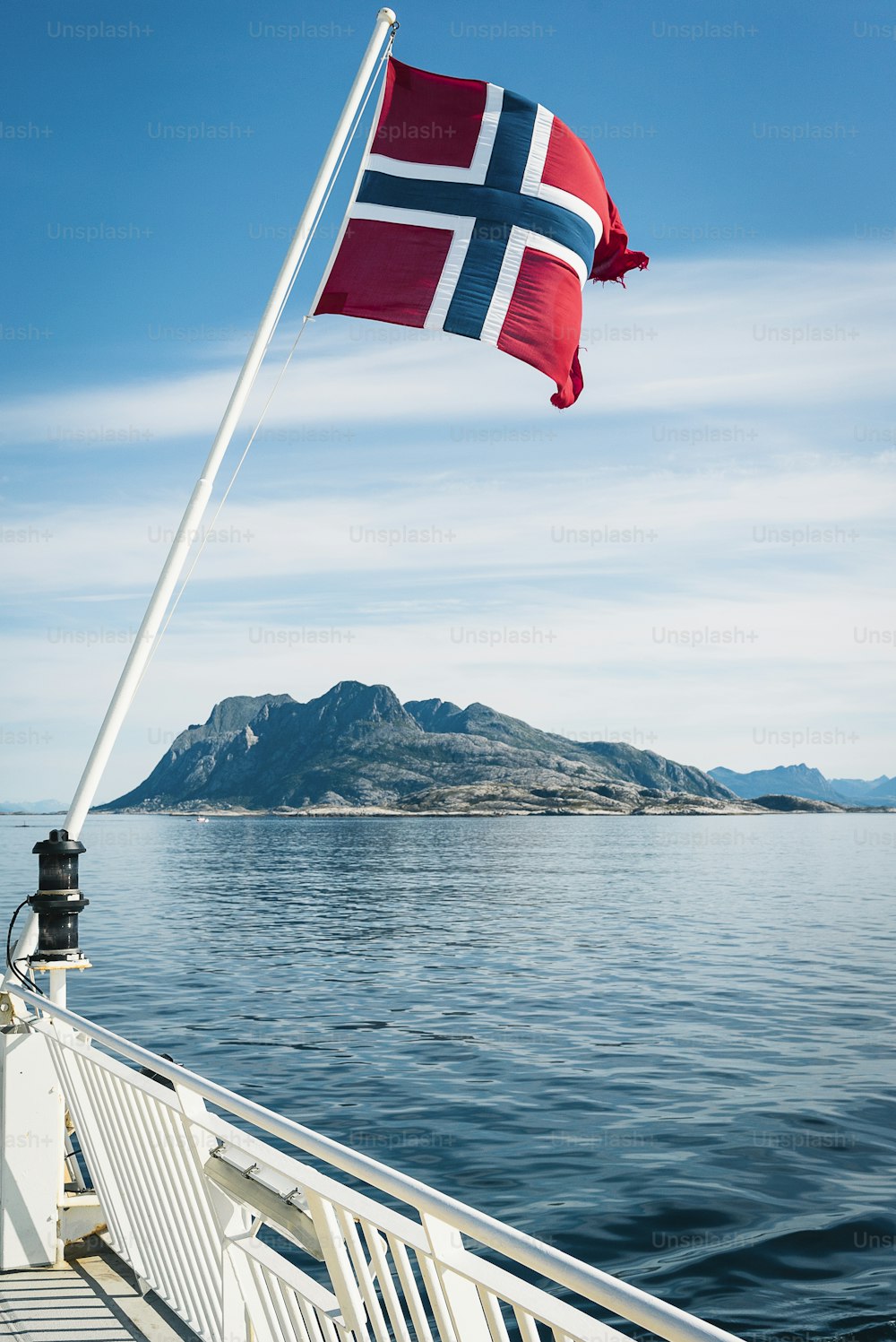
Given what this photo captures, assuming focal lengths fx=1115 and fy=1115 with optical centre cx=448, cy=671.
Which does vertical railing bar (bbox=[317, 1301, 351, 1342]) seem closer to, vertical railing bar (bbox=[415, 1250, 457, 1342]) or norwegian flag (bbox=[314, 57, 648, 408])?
vertical railing bar (bbox=[415, 1250, 457, 1342])

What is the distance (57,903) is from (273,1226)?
2.79 metres

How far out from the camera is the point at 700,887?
64.6 metres

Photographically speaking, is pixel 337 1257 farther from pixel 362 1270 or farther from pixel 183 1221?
pixel 183 1221

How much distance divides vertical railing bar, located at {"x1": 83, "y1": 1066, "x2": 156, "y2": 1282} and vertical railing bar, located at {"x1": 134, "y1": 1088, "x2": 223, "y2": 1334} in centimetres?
58

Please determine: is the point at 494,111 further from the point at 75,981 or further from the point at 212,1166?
the point at 75,981

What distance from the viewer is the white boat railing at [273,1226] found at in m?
2.82

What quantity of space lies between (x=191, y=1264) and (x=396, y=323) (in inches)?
248

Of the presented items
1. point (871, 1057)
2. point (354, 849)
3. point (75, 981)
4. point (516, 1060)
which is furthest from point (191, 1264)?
point (354, 849)

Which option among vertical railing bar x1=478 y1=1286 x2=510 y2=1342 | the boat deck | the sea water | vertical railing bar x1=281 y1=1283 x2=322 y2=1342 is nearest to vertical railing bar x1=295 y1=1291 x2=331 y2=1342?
vertical railing bar x1=281 y1=1283 x2=322 y2=1342

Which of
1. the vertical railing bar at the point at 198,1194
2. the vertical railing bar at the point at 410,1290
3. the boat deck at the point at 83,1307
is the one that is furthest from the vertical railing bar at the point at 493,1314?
the boat deck at the point at 83,1307

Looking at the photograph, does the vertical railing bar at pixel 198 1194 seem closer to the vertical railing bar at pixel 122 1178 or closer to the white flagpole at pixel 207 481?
the vertical railing bar at pixel 122 1178

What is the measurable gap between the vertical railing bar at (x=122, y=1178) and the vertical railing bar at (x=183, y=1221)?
58 centimetres

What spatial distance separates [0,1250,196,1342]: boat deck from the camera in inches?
215

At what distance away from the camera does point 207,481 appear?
736 cm
